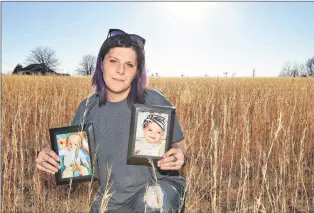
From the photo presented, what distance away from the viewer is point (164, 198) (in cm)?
125

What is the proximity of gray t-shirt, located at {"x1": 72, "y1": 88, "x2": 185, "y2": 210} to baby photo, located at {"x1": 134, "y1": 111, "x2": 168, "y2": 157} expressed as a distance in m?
0.19

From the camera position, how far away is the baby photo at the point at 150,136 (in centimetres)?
118

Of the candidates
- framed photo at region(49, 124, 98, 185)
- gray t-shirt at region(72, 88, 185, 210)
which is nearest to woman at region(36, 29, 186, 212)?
gray t-shirt at region(72, 88, 185, 210)

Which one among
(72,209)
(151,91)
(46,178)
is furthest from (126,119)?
(46,178)

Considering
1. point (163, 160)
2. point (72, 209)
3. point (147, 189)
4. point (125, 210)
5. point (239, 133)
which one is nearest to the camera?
point (163, 160)

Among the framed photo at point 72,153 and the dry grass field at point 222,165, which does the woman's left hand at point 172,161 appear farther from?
the framed photo at point 72,153

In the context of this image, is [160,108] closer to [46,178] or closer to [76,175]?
[76,175]

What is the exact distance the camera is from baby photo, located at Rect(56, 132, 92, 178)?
1.21 m

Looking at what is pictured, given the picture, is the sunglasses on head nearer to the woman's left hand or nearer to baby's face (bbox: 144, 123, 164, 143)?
baby's face (bbox: 144, 123, 164, 143)

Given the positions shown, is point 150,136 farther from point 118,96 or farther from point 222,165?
point 222,165

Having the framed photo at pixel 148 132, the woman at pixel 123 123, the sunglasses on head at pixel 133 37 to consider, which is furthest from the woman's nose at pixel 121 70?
the framed photo at pixel 148 132

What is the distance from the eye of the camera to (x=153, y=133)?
1187mm

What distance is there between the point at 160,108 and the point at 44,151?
0.48 m

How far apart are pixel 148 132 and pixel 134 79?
325 mm
